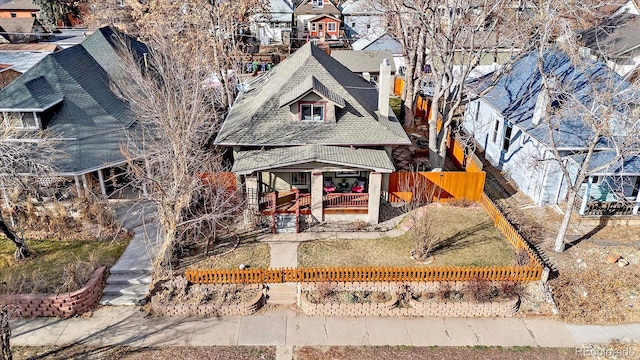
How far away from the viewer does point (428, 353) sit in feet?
48.2

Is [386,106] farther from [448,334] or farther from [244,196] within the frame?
[448,334]

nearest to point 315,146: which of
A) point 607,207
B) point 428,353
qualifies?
point 428,353

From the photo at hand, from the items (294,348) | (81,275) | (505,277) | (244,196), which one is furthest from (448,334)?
(81,275)

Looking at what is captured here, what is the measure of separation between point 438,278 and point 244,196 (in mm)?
9540

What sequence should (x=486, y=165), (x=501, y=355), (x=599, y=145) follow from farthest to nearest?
1. (x=486, y=165)
2. (x=599, y=145)
3. (x=501, y=355)

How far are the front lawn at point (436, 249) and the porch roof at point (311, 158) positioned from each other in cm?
337

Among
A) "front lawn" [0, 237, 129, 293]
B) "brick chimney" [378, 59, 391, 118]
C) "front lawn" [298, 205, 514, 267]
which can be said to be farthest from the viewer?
"brick chimney" [378, 59, 391, 118]

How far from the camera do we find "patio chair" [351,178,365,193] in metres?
22.2

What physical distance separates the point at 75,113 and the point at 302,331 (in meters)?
15.8

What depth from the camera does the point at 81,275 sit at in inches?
663

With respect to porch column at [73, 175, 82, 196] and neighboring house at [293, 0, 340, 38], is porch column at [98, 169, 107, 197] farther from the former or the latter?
neighboring house at [293, 0, 340, 38]

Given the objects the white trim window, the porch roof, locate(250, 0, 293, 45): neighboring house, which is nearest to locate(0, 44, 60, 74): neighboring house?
the white trim window

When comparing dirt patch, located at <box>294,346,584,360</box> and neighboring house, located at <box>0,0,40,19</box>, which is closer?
dirt patch, located at <box>294,346,584,360</box>

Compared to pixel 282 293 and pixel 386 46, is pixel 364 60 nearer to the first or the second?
pixel 386 46
